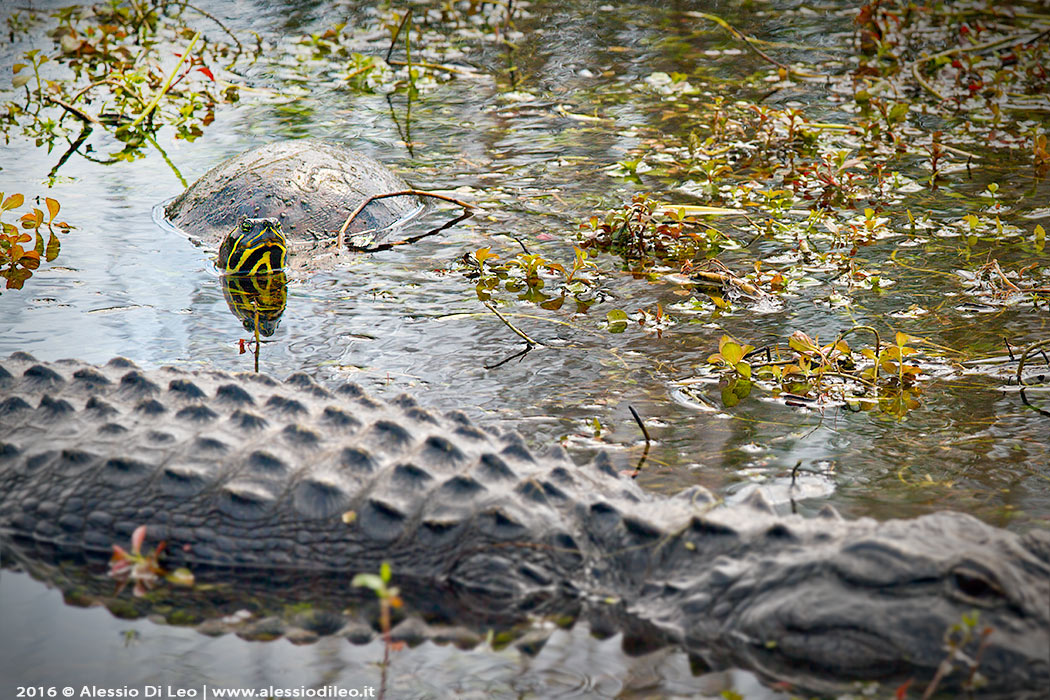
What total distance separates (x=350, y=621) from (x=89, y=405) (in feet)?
4.01

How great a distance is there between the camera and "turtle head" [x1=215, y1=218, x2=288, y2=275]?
5812 millimetres

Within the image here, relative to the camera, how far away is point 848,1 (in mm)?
10883

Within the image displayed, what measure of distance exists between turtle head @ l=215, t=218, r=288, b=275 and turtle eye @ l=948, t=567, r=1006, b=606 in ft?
13.4

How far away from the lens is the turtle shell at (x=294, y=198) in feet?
21.1

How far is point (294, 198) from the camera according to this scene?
6.58 metres

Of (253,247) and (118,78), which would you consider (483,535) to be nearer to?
(253,247)

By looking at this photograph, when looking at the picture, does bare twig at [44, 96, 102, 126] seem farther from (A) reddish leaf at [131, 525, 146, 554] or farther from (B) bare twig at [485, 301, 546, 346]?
(A) reddish leaf at [131, 525, 146, 554]

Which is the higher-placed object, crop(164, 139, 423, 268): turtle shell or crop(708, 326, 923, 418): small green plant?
crop(164, 139, 423, 268): turtle shell

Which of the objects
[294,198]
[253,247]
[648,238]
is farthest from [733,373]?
[294,198]

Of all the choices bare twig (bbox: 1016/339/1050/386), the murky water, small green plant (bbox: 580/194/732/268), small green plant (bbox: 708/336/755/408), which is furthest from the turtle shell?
bare twig (bbox: 1016/339/1050/386)

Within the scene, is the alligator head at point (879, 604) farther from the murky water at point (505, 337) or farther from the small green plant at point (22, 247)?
the small green plant at point (22, 247)

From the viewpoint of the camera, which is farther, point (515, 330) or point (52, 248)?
point (52, 248)

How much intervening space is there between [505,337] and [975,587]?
2.75 meters

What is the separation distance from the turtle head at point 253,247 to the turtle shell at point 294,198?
1.02 feet
